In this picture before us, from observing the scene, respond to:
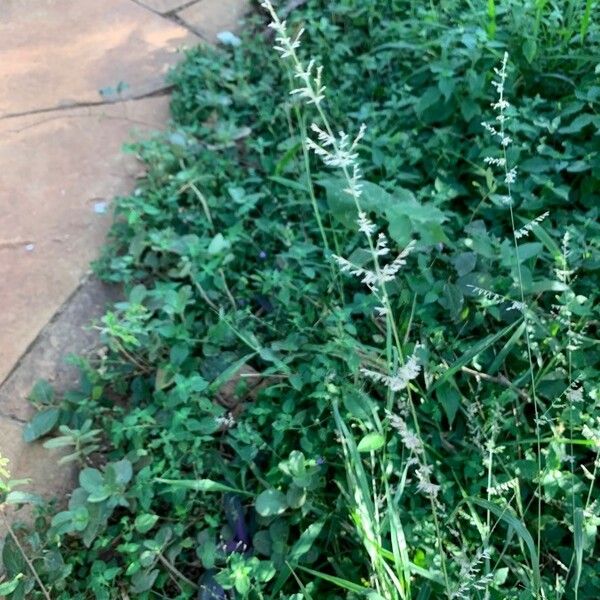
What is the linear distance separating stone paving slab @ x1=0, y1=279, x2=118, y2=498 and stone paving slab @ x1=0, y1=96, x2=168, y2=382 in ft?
0.13

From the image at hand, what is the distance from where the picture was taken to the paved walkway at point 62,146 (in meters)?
2.16

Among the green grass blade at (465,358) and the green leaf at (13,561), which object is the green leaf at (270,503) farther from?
the green leaf at (13,561)

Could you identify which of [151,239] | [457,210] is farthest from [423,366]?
[151,239]

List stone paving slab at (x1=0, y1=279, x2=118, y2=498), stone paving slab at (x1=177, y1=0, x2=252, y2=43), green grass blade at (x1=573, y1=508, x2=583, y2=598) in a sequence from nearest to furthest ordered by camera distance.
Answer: green grass blade at (x1=573, y1=508, x2=583, y2=598) → stone paving slab at (x1=0, y1=279, x2=118, y2=498) → stone paving slab at (x1=177, y1=0, x2=252, y2=43)

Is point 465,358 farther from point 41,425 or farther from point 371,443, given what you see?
point 41,425

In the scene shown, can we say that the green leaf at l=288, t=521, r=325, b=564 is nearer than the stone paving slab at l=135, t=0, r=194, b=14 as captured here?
Yes

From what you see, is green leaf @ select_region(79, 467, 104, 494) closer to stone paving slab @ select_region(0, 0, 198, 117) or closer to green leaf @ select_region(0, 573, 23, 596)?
green leaf @ select_region(0, 573, 23, 596)

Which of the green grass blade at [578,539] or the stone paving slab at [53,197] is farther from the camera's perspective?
the stone paving slab at [53,197]

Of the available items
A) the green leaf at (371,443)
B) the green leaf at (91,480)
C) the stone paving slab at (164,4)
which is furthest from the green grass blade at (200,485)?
the stone paving slab at (164,4)

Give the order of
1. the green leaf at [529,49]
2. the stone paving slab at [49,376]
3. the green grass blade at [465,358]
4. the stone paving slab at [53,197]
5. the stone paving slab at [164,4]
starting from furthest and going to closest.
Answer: the stone paving slab at [164,4] → the green leaf at [529,49] → the stone paving slab at [53,197] → the stone paving slab at [49,376] → the green grass blade at [465,358]

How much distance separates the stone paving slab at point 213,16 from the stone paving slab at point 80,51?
6cm

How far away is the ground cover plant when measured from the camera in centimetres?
166

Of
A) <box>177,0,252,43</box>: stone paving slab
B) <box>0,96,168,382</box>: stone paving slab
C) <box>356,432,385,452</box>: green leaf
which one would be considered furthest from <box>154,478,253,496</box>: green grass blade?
<box>177,0,252,43</box>: stone paving slab

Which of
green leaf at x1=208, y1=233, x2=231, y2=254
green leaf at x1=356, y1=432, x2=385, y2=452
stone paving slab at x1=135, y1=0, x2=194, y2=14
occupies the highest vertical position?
stone paving slab at x1=135, y1=0, x2=194, y2=14
